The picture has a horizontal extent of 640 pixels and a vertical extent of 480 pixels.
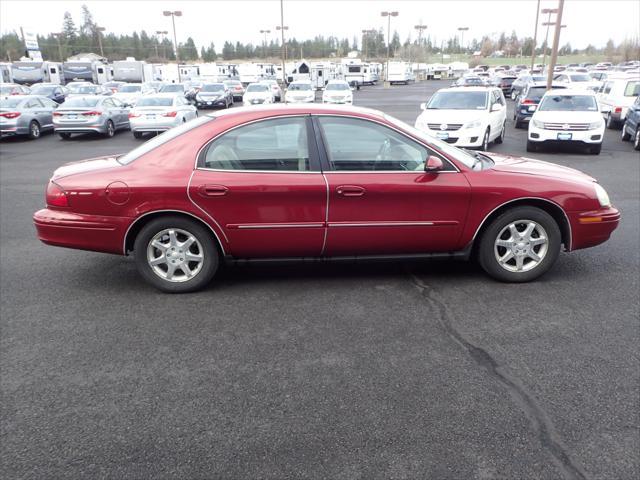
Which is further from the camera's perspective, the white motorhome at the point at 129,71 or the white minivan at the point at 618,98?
the white motorhome at the point at 129,71

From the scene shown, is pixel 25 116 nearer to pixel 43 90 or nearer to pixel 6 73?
pixel 43 90

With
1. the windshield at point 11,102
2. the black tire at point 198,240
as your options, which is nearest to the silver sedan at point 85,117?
the windshield at point 11,102

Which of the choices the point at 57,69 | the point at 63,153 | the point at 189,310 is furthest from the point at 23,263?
the point at 57,69

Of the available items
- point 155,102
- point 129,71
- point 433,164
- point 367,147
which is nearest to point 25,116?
point 155,102

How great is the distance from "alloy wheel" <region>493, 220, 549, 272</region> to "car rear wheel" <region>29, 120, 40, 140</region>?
18301 millimetres

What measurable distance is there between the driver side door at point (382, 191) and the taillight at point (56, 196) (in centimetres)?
228

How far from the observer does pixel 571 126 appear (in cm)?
1314

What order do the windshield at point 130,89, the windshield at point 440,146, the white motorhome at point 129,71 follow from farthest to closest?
the white motorhome at point 129,71, the windshield at point 130,89, the windshield at point 440,146

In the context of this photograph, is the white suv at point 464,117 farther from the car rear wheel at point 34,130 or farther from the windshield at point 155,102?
the car rear wheel at point 34,130

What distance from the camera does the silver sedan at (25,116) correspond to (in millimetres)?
17458

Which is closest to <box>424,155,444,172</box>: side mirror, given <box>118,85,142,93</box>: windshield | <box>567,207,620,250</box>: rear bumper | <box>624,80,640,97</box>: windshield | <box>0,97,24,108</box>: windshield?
<box>567,207,620,250</box>: rear bumper

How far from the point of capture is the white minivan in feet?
60.1

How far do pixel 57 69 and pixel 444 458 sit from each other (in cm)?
5445

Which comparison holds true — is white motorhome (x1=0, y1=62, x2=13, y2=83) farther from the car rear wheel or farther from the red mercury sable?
the red mercury sable
